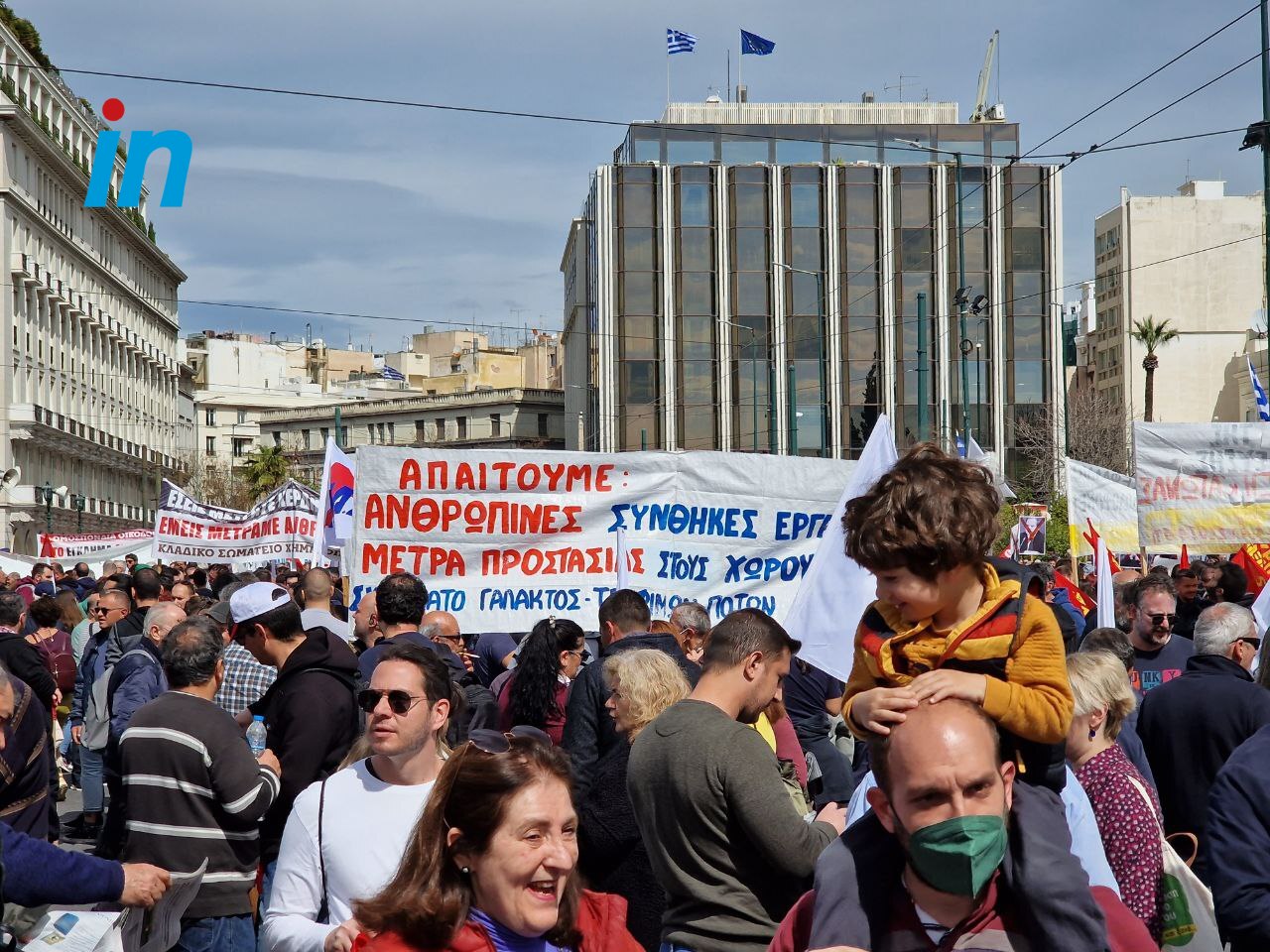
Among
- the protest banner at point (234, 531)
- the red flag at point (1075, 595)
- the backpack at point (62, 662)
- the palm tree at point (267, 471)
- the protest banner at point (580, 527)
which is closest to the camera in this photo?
the protest banner at point (580, 527)

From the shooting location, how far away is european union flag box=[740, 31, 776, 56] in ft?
238

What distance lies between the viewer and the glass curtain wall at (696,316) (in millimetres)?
68250

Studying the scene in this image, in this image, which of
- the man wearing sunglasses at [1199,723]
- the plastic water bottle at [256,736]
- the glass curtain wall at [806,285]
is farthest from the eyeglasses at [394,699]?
the glass curtain wall at [806,285]

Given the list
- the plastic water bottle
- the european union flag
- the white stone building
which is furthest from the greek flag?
the plastic water bottle

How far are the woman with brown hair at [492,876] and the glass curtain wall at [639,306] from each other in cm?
6443

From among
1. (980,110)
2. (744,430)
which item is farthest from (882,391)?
(980,110)

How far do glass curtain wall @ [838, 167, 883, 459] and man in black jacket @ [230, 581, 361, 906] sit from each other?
2479 inches

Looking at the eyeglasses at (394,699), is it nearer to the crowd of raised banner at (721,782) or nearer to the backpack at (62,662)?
the crowd of raised banner at (721,782)

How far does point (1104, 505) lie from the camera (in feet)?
54.3

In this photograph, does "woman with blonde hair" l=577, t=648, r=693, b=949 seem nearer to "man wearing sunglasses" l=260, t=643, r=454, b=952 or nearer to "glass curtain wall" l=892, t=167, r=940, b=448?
"man wearing sunglasses" l=260, t=643, r=454, b=952

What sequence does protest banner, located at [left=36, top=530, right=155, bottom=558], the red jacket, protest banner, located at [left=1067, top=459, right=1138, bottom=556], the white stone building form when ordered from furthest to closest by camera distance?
the white stone building, protest banner, located at [left=36, top=530, right=155, bottom=558], protest banner, located at [left=1067, top=459, right=1138, bottom=556], the red jacket

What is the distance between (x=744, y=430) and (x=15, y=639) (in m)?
→ 59.9

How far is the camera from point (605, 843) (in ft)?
17.1

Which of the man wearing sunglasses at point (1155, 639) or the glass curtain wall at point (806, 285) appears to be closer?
the man wearing sunglasses at point (1155, 639)
